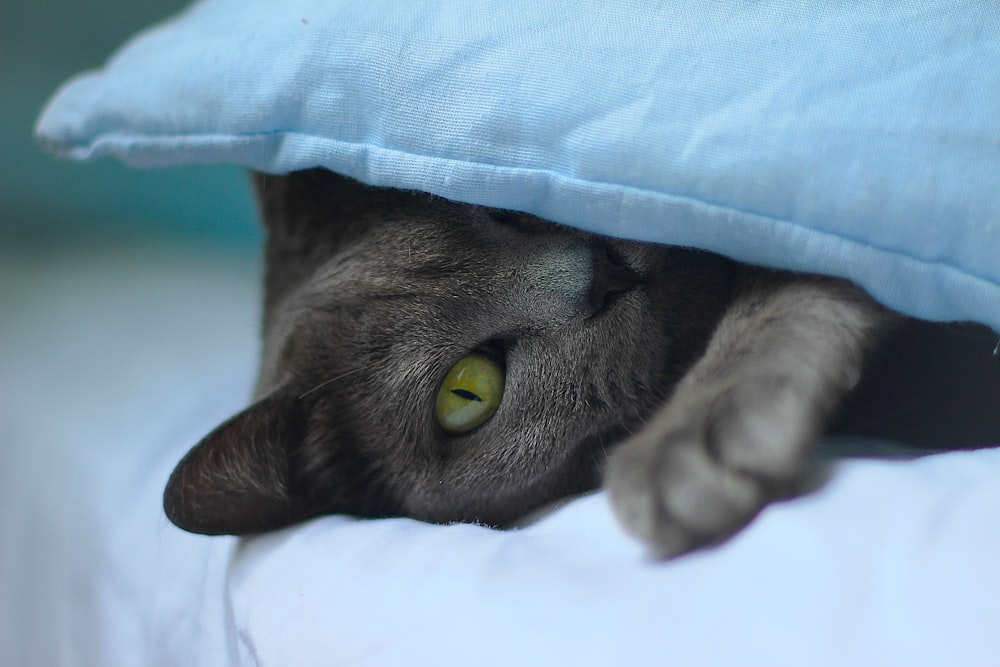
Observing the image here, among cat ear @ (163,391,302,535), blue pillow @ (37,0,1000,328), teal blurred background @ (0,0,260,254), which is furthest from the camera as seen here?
teal blurred background @ (0,0,260,254)

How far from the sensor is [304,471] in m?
0.93

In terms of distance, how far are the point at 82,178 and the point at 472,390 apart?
154 centimetres

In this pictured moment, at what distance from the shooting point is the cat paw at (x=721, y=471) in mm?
556

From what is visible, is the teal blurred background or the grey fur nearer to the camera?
the grey fur

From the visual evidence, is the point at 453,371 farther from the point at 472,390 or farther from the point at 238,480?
the point at 238,480

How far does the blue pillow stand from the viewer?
23.8 inches

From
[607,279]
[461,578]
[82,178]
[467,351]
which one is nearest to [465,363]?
[467,351]

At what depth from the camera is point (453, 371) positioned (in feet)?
2.92

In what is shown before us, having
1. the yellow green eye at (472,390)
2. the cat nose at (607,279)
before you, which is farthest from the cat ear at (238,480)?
the cat nose at (607,279)

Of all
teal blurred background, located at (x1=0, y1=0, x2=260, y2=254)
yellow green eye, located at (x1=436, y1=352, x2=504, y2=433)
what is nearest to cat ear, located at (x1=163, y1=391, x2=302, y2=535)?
yellow green eye, located at (x1=436, y1=352, x2=504, y2=433)

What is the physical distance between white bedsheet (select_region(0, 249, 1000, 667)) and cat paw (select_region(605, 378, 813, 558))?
2 cm

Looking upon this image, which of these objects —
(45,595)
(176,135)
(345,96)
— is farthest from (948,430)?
(45,595)

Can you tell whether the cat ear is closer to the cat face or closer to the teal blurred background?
the cat face

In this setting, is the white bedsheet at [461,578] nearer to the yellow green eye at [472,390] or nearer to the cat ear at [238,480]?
the cat ear at [238,480]
